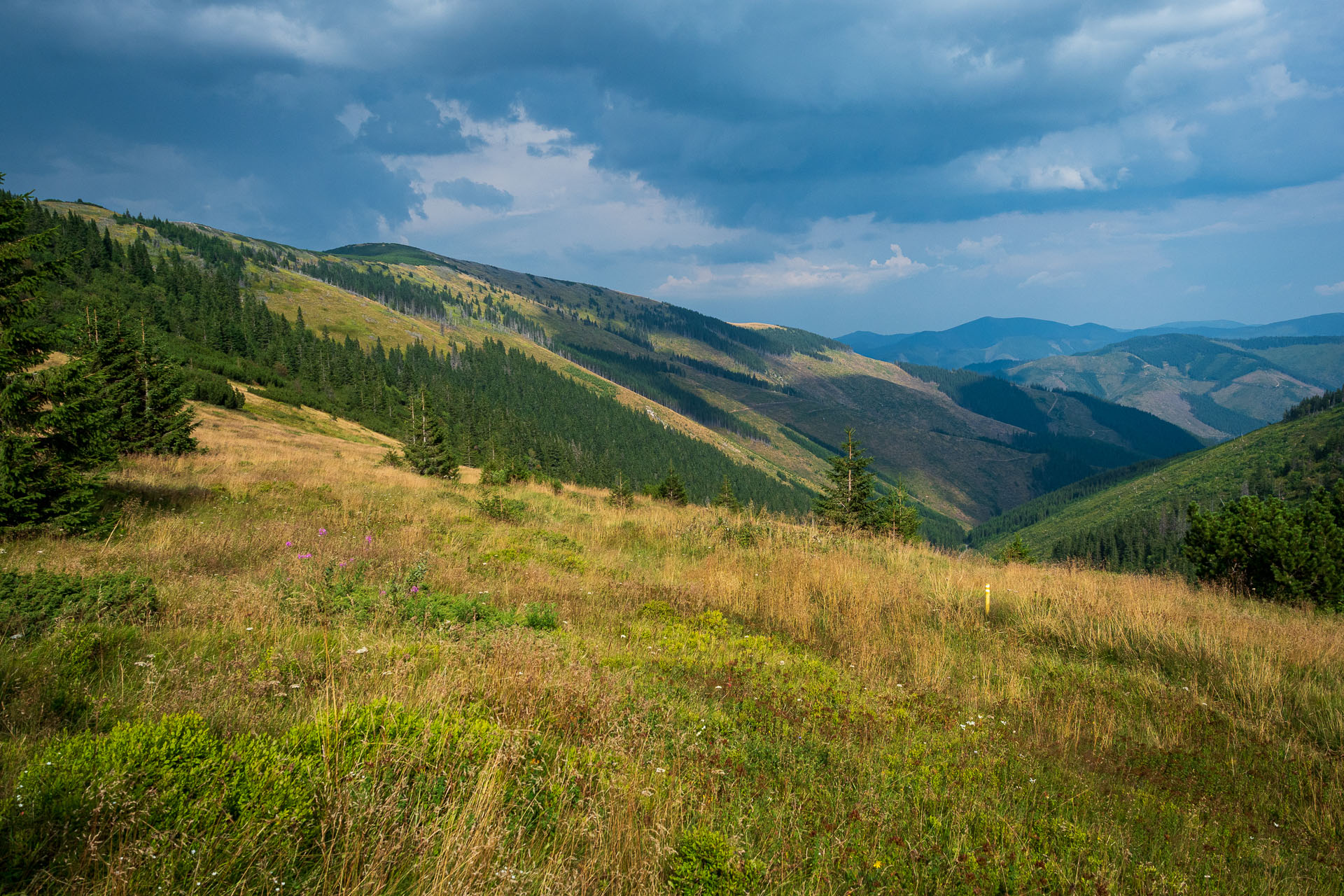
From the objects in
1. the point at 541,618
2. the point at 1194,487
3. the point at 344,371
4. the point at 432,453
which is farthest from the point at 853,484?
the point at 1194,487

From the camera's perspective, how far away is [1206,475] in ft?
524

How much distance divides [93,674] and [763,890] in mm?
4601

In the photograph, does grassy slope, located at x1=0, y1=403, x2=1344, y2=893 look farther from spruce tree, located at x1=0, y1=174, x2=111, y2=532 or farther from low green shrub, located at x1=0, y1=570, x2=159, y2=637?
spruce tree, located at x1=0, y1=174, x2=111, y2=532

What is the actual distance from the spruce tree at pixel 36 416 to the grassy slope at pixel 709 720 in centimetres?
76

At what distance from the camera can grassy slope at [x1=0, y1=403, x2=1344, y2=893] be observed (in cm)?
267

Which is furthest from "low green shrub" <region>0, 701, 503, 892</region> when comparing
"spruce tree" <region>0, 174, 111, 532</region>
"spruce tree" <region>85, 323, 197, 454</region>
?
"spruce tree" <region>85, 323, 197, 454</region>

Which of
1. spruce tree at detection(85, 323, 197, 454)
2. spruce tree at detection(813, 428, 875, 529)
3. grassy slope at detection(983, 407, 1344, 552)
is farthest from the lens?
grassy slope at detection(983, 407, 1344, 552)

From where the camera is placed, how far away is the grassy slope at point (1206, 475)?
147 metres

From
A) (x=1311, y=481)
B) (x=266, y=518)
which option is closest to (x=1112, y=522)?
(x=1311, y=481)

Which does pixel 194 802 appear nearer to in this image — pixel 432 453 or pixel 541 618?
pixel 541 618

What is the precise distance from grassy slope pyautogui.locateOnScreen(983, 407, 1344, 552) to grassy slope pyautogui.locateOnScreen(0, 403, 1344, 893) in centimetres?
15876

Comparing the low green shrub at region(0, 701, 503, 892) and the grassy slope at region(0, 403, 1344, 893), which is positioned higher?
the low green shrub at region(0, 701, 503, 892)

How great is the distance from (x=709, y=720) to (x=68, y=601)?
5.56m

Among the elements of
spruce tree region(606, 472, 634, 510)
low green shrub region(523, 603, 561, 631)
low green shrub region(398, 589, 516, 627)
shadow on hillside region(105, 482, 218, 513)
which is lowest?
spruce tree region(606, 472, 634, 510)
